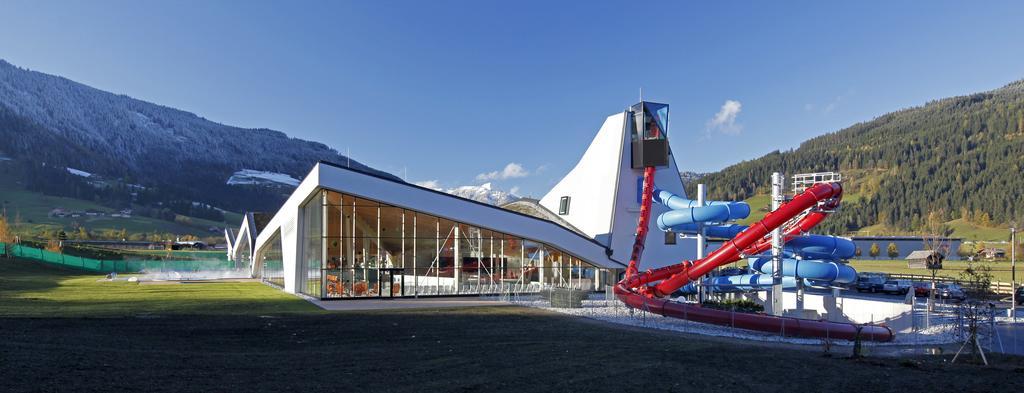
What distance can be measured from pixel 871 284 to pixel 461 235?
96.7ft

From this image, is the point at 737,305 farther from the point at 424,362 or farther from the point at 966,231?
the point at 966,231

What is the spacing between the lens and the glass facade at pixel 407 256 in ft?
104

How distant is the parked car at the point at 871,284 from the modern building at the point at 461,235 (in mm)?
14329

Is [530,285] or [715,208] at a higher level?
[715,208]

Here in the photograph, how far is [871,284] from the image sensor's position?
47094 mm

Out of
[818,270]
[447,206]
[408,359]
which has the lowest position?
[408,359]

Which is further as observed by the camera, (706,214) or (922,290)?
(922,290)

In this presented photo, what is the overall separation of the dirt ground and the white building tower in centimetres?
1789

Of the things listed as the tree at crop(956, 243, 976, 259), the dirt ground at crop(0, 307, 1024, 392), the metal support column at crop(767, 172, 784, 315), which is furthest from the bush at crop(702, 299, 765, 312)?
the tree at crop(956, 243, 976, 259)

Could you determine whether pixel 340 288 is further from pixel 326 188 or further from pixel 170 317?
pixel 170 317

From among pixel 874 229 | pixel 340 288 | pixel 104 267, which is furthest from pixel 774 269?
pixel 874 229

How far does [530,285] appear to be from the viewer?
116 ft

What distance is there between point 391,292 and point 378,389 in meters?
21.0

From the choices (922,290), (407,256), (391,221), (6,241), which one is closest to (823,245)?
(407,256)
